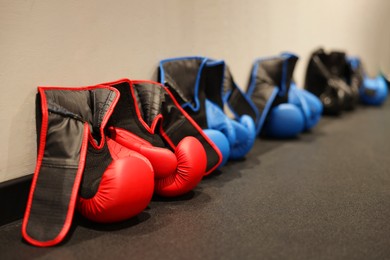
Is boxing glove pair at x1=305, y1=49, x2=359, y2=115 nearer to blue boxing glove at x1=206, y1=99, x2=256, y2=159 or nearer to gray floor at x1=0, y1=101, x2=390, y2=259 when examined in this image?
gray floor at x1=0, y1=101, x2=390, y2=259

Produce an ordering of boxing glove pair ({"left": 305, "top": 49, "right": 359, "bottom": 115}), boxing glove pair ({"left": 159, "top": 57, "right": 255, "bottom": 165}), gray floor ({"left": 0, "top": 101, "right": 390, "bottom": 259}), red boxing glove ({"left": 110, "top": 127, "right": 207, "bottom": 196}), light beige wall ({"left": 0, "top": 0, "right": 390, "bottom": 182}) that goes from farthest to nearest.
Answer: boxing glove pair ({"left": 305, "top": 49, "right": 359, "bottom": 115}), boxing glove pair ({"left": 159, "top": 57, "right": 255, "bottom": 165}), red boxing glove ({"left": 110, "top": 127, "right": 207, "bottom": 196}), light beige wall ({"left": 0, "top": 0, "right": 390, "bottom": 182}), gray floor ({"left": 0, "top": 101, "right": 390, "bottom": 259})

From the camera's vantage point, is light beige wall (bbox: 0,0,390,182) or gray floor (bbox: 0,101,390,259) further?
light beige wall (bbox: 0,0,390,182)

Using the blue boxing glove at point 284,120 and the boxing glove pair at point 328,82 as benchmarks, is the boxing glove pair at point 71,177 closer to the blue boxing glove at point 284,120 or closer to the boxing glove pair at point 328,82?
the blue boxing glove at point 284,120

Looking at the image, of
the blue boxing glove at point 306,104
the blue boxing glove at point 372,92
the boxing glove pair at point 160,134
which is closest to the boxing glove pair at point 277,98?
the blue boxing glove at point 306,104

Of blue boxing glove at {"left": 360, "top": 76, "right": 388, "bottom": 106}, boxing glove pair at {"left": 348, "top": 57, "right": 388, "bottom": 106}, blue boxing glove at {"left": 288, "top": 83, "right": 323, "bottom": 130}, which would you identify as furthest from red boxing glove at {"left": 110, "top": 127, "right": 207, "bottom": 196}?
blue boxing glove at {"left": 360, "top": 76, "right": 388, "bottom": 106}

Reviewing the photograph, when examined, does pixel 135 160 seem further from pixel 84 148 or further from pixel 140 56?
pixel 140 56

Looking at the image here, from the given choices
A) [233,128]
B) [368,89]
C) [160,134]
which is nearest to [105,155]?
[160,134]

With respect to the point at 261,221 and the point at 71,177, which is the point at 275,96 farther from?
the point at 71,177

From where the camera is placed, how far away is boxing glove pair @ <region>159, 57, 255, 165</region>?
7.51 feet

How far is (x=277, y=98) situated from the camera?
124 inches

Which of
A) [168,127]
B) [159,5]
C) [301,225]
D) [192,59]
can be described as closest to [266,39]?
[192,59]

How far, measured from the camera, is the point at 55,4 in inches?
67.9

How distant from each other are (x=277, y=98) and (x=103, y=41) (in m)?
1.62

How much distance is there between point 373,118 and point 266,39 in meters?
1.64
